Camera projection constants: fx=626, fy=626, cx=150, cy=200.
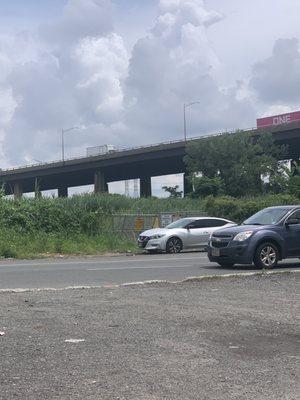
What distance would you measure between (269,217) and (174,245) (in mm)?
8906

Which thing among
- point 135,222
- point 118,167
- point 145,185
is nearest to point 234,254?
point 135,222

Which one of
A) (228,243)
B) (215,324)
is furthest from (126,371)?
(228,243)

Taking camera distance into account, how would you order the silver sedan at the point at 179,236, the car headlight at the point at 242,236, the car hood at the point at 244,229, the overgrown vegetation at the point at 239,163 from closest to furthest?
the car headlight at the point at 242,236 < the car hood at the point at 244,229 < the silver sedan at the point at 179,236 < the overgrown vegetation at the point at 239,163

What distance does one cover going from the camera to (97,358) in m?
6.32

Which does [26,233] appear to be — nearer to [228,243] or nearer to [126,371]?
[228,243]

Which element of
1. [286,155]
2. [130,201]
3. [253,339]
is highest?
[286,155]

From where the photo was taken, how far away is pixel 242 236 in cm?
→ 1589

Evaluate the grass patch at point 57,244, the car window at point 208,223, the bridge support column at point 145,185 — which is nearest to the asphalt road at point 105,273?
the car window at point 208,223

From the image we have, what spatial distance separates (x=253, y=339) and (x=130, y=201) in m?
34.0

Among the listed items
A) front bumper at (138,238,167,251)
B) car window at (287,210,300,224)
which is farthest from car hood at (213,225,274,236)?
front bumper at (138,238,167,251)

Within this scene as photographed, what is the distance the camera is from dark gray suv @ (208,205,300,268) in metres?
15.8

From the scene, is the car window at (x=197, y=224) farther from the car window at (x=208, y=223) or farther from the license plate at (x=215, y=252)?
the license plate at (x=215, y=252)

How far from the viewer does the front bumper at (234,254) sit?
51.6ft

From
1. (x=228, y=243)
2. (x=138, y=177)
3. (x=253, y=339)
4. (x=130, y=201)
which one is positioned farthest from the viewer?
(x=138, y=177)
